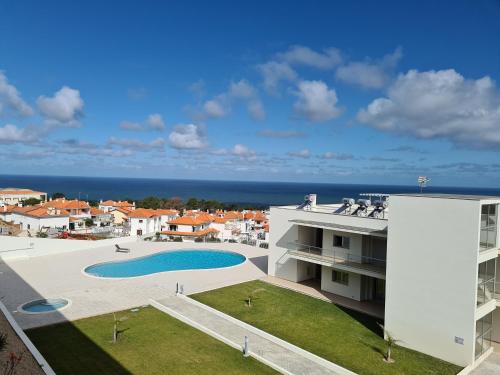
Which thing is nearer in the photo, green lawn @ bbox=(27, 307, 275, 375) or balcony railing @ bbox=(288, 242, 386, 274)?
green lawn @ bbox=(27, 307, 275, 375)

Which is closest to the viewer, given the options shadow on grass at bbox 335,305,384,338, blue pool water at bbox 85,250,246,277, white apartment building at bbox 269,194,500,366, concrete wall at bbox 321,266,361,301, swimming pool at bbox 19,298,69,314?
white apartment building at bbox 269,194,500,366

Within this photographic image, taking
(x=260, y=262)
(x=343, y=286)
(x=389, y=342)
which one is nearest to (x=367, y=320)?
(x=343, y=286)

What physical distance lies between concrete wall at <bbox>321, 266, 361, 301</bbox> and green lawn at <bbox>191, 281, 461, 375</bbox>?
5.05ft

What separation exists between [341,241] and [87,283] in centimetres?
1456

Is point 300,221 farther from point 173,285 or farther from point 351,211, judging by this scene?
point 173,285

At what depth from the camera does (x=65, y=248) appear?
97.4 feet

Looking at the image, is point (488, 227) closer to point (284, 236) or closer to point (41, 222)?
point (284, 236)

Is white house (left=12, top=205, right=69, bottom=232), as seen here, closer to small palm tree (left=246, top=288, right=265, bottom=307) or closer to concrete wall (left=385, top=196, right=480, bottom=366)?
small palm tree (left=246, top=288, right=265, bottom=307)

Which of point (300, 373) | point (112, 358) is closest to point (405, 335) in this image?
point (300, 373)

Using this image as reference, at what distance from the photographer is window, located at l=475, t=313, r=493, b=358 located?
12.9 m

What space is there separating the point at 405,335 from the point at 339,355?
292cm

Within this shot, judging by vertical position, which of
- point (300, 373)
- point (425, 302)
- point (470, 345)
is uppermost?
point (425, 302)

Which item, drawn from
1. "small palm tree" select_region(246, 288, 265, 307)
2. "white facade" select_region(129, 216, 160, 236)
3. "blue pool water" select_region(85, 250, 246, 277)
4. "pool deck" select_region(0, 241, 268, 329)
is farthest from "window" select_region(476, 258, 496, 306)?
"white facade" select_region(129, 216, 160, 236)

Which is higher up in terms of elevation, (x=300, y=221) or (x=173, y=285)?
(x=300, y=221)
